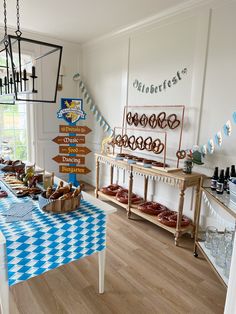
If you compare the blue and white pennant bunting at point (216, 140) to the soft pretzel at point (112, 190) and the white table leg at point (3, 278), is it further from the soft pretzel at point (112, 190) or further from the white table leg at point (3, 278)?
the white table leg at point (3, 278)

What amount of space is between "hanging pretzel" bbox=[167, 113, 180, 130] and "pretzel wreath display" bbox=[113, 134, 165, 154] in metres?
0.26

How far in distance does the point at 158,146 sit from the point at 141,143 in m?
0.35

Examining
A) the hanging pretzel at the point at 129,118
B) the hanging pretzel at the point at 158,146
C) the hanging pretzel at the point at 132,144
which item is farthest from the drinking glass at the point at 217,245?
the hanging pretzel at the point at 129,118

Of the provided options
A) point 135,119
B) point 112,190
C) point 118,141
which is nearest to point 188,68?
point 135,119

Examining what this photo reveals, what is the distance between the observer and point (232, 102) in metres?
2.47

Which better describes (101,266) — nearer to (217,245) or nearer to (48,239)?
(48,239)

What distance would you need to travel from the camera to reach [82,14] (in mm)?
3133

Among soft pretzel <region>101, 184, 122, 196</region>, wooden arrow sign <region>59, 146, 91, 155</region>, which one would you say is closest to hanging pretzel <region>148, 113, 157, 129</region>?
wooden arrow sign <region>59, 146, 91, 155</region>

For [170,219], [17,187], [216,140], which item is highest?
[216,140]

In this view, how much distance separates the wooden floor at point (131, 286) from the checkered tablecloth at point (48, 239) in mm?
491

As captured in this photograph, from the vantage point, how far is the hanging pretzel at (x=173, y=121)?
3035 mm

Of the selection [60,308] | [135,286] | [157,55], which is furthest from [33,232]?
[157,55]

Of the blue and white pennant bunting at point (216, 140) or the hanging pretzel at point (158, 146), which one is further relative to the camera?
the hanging pretzel at point (158, 146)

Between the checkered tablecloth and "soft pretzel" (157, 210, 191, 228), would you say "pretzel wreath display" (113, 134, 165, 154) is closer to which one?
"soft pretzel" (157, 210, 191, 228)
